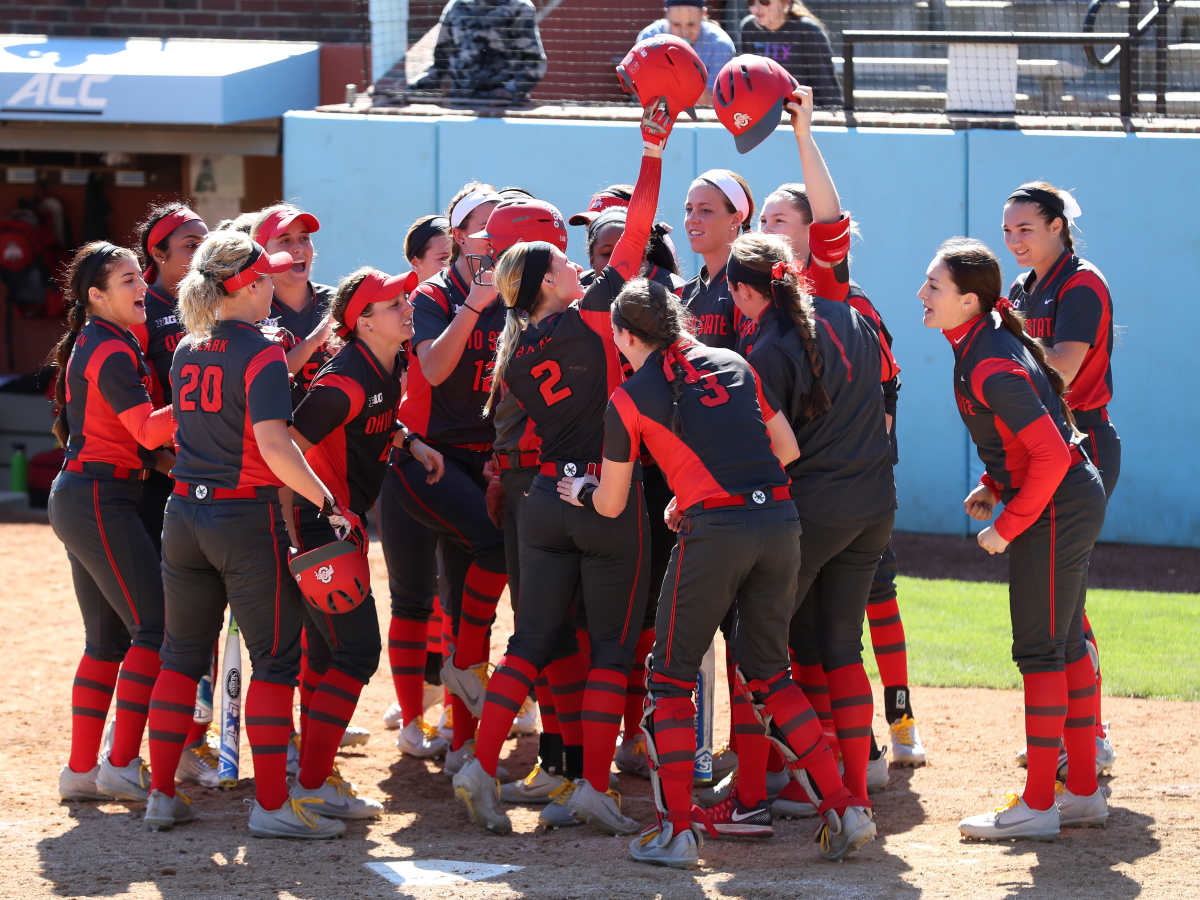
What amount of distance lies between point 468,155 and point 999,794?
7321 millimetres

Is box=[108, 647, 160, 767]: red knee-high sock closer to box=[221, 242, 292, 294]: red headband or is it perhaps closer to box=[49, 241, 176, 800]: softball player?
box=[49, 241, 176, 800]: softball player

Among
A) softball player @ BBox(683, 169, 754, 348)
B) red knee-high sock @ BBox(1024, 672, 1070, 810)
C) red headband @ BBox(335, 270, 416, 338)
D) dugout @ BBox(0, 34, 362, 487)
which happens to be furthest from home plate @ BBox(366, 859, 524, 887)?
dugout @ BBox(0, 34, 362, 487)

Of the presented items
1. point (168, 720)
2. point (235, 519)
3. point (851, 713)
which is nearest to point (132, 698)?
point (168, 720)

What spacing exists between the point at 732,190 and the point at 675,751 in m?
2.10

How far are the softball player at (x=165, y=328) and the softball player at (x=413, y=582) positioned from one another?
0.77 meters

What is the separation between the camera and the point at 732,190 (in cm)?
536

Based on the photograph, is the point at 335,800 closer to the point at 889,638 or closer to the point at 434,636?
the point at 434,636

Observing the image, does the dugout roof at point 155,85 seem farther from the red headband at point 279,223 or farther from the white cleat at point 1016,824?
the white cleat at point 1016,824

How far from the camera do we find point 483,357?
5684mm

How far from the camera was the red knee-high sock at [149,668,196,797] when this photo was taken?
488 centimetres

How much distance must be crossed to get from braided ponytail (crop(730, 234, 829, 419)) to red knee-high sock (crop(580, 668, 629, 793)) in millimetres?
1128

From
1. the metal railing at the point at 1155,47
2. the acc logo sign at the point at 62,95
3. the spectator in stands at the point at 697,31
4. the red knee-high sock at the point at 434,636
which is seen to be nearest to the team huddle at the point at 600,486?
the red knee-high sock at the point at 434,636

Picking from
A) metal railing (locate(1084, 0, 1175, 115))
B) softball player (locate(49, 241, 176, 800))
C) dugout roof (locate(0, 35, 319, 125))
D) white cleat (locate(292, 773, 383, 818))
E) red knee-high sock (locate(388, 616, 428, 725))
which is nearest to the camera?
white cleat (locate(292, 773, 383, 818))

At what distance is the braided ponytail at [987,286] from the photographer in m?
4.74
